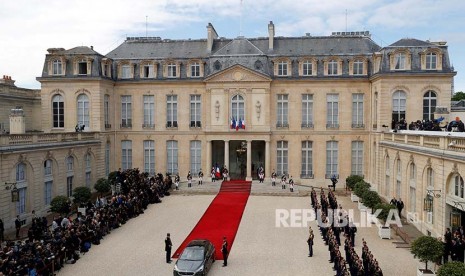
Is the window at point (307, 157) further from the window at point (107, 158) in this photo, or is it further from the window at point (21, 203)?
the window at point (21, 203)

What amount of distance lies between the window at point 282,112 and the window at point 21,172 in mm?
21848

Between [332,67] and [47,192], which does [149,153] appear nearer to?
[47,192]

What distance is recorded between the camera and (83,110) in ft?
133

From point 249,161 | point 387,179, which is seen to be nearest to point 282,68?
point 249,161

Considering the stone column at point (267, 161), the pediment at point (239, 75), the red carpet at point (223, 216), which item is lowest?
the red carpet at point (223, 216)

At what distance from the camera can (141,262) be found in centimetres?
2084

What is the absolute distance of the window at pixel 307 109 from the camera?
41.5 meters

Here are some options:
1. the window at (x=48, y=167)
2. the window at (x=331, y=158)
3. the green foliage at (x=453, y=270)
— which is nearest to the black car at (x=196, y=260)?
the green foliage at (x=453, y=270)

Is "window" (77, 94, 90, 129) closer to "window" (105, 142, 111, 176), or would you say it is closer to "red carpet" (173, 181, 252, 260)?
"window" (105, 142, 111, 176)

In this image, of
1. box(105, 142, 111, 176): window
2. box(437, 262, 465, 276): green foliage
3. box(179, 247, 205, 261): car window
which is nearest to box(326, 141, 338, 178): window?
box(105, 142, 111, 176): window

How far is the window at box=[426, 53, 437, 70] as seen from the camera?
3694 centimetres

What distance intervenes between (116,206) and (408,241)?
669 inches

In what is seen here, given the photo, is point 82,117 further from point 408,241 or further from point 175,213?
point 408,241

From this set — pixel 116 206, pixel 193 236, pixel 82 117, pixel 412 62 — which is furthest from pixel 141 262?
pixel 412 62
